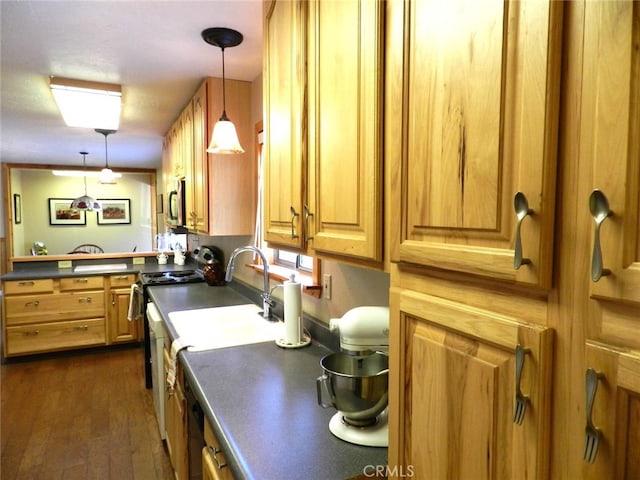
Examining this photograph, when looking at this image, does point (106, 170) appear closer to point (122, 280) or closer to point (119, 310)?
point (122, 280)

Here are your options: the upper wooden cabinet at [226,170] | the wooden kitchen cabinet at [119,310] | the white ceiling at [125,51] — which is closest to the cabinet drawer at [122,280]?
the wooden kitchen cabinet at [119,310]

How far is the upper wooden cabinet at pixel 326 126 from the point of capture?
90 cm

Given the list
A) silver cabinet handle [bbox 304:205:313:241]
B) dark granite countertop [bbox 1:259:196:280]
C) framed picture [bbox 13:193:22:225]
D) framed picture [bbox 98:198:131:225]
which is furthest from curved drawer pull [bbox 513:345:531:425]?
framed picture [bbox 98:198:131:225]

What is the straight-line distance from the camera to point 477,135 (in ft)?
1.90

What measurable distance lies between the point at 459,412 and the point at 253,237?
2.36 meters

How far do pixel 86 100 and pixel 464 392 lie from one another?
3262 mm

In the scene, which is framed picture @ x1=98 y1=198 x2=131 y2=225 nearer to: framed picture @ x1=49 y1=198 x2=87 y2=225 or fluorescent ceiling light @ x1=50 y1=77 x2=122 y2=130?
framed picture @ x1=49 y1=198 x2=87 y2=225

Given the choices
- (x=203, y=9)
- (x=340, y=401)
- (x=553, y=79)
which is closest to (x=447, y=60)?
(x=553, y=79)

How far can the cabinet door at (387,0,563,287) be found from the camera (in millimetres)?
492

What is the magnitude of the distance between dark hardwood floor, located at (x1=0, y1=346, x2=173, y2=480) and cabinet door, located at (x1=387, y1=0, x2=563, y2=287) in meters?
2.39

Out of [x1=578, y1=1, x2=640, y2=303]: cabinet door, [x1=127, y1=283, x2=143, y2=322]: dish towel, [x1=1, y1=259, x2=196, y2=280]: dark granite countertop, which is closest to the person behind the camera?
[x1=578, y1=1, x2=640, y2=303]: cabinet door

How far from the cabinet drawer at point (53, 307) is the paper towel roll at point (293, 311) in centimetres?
339

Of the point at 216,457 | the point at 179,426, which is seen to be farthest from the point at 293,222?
the point at 179,426

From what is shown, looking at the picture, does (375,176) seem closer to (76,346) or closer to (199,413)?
(199,413)
